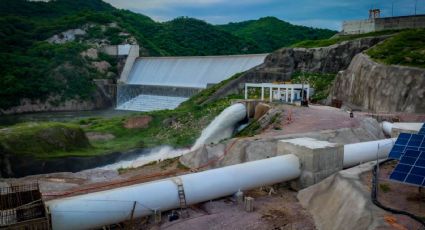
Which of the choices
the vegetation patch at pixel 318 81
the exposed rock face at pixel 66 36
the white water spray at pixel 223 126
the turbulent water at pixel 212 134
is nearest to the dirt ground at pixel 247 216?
the turbulent water at pixel 212 134

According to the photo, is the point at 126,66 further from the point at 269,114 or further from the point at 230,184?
the point at 230,184

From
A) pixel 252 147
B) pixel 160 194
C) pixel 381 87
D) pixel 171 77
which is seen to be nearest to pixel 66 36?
Answer: pixel 171 77

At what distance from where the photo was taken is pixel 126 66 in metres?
74.9

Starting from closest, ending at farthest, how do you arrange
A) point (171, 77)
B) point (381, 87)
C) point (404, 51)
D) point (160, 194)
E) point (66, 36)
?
point (160, 194), point (381, 87), point (404, 51), point (171, 77), point (66, 36)

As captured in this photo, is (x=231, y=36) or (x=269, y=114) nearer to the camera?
(x=269, y=114)

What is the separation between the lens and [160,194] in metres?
13.3

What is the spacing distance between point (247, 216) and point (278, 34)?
363ft

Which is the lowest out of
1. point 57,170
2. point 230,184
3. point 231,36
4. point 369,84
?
point 57,170

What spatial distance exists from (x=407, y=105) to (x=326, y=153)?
16114 millimetres

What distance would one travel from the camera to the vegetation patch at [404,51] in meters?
31.9

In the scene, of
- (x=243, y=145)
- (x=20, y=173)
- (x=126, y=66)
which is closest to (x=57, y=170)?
(x=20, y=173)

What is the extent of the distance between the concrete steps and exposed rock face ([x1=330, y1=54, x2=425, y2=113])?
25012mm

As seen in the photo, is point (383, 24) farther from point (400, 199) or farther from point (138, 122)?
point (400, 199)

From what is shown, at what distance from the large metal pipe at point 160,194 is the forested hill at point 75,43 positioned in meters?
60.9
